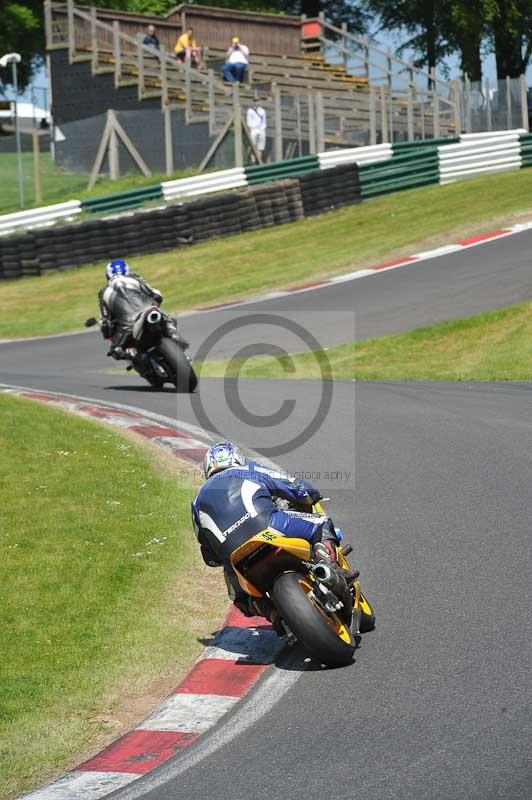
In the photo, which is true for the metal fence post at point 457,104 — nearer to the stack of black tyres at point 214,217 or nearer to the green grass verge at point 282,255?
the green grass verge at point 282,255

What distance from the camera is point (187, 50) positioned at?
35.5 metres

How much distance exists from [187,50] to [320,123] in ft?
19.2

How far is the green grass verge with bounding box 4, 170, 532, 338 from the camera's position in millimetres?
24641

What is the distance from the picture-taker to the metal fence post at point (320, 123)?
3186cm

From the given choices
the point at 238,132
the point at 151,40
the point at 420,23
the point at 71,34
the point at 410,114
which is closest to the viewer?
the point at 238,132

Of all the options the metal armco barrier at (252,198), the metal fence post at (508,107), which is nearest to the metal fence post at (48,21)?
the metal armco barrier at (252,198)

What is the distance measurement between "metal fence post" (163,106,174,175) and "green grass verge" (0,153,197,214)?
0.94 feet

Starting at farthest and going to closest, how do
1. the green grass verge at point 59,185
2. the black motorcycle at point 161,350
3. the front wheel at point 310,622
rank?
the green grass verge at point 59,185
the black motorcycle at point 161,350
the front wheel at point 310,622

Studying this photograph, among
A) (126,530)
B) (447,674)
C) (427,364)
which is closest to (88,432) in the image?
(126,530)

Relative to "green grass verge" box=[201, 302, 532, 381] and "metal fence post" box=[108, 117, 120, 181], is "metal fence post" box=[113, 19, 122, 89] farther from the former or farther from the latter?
"green grass verge" box=[201, 302, 532, 381]

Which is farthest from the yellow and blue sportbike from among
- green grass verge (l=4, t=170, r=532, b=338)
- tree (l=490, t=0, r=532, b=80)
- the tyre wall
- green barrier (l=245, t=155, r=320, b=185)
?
tree (l=490, t=0, r=532, b=80)

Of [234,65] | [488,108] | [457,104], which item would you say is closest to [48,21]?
[234,65]

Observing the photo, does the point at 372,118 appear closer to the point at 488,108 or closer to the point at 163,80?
the point at 488,108

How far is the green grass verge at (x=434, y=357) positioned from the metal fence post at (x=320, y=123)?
46.1ft
